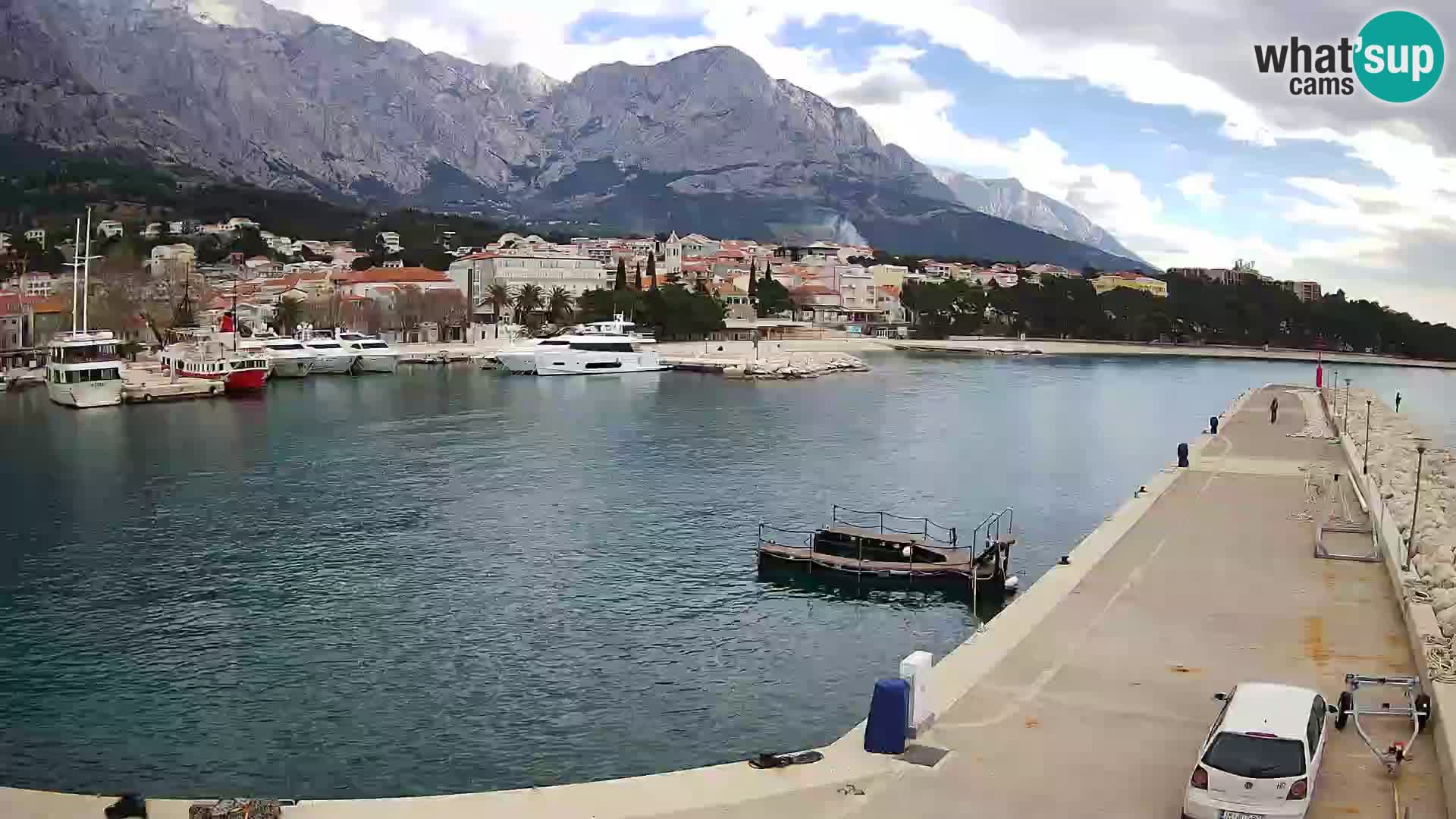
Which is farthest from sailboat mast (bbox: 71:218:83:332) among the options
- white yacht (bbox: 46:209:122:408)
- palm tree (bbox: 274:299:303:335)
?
palm tree (bbox: 274:299:303:335)

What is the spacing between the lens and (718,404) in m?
52.2

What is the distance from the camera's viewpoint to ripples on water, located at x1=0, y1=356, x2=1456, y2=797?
1232 centimetres

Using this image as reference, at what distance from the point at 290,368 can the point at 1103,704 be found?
64148mm

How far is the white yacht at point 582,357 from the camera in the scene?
235 feet


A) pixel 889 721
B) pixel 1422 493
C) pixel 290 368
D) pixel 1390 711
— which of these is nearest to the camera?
pixel 889 721

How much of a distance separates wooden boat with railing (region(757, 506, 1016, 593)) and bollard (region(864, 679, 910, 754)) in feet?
25.3

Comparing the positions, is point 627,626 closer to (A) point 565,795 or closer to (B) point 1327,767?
(A) point 565,795

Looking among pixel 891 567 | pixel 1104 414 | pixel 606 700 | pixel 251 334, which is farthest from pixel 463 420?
pixel 251 334

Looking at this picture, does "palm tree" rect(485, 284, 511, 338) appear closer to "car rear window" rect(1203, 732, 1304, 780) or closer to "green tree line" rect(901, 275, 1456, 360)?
"green tree line" rect(901, 275, 1456, 360)

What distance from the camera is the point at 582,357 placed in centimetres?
7238

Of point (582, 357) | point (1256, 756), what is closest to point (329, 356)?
point (582, 357)

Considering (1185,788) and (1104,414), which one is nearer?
(1185,788)

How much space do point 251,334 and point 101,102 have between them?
138 meters

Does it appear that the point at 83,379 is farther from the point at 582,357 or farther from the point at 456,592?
the point at 456,592
